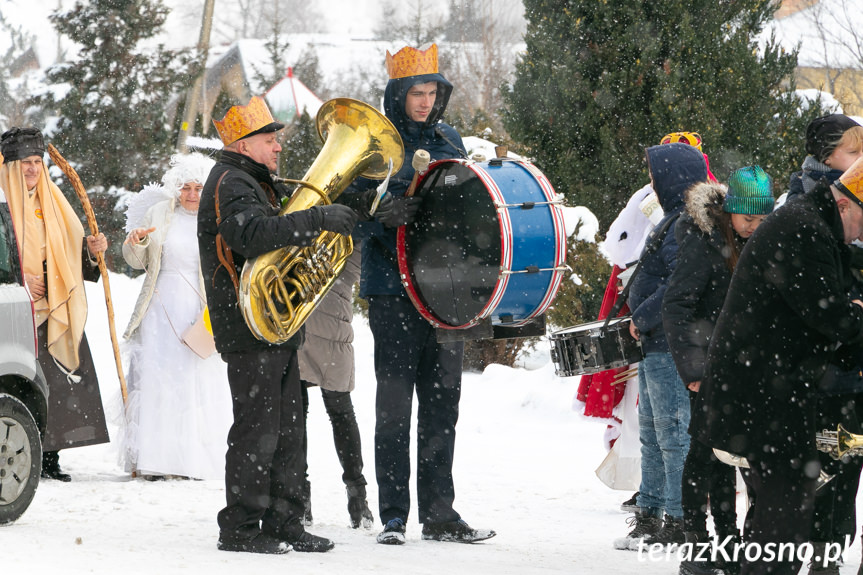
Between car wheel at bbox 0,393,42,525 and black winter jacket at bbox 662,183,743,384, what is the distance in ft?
10.3

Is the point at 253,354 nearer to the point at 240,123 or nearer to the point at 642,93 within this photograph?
the point at 240,123

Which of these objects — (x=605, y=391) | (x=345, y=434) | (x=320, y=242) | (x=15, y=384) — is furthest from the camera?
(x=605, y=391)

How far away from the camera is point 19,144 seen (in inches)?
280

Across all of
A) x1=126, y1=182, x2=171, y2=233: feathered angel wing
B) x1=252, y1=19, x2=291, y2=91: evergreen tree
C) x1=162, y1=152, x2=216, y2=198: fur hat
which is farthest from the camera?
x1=252, y1=19, x2=291, y2=91: evergreen tree

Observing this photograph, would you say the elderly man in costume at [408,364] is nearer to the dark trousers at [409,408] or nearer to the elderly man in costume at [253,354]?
the dark trousers at [409,408]

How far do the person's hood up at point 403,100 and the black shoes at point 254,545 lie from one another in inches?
80.3

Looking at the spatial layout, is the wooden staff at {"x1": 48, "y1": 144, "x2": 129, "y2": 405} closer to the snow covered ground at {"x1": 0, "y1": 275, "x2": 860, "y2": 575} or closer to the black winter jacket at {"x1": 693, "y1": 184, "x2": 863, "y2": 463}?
the snow covered ground at {"x1": 0, "y1": 275, "x2": 860, "y2": 575}

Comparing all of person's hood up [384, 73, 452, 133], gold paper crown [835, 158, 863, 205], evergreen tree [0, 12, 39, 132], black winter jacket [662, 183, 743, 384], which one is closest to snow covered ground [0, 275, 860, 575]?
black winter jacket [662, 183, 743, 384]

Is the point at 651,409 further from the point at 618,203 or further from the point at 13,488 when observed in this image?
the point at 618,203

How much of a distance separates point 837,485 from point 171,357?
4743 mm

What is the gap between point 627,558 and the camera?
5199mm

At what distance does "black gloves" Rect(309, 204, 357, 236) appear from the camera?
4742mm

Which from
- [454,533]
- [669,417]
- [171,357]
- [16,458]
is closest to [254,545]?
[454,533]

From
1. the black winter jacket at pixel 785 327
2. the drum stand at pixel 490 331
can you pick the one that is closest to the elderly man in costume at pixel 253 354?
the drum stand at pixel 490 331
